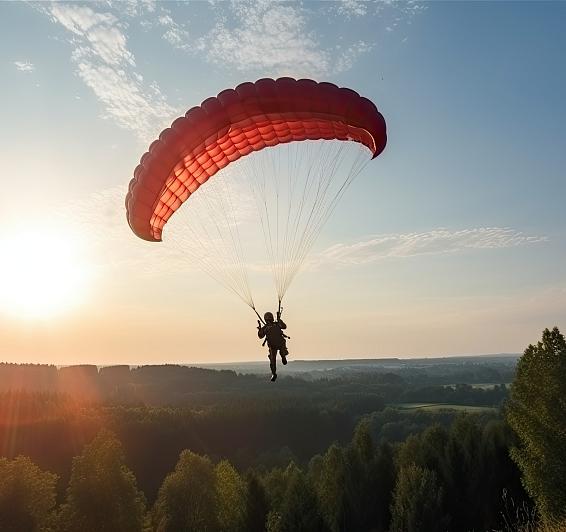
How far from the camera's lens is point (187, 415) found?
97.2 meters

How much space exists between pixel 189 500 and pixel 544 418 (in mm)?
26221

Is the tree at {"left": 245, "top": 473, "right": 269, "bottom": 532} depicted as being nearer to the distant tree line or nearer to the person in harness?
the distant tree line

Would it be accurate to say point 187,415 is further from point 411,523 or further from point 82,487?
point 411,523

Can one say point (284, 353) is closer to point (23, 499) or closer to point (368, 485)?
point (23, 499)

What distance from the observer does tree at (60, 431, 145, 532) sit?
31438mm

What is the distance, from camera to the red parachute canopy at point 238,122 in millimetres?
14828

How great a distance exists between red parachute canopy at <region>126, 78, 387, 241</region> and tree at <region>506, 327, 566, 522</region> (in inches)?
533

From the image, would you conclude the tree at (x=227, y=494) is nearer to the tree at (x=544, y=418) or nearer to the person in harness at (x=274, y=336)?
the tree at (x=544, y=418)

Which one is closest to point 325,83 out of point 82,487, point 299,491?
point 299,491

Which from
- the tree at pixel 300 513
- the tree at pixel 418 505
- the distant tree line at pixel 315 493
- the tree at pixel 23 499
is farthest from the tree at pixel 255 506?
the tree at pixel 23 499

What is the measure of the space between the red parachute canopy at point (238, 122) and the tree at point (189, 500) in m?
28.2

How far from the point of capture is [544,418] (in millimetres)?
22812

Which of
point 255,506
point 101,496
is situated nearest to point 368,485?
point 255,506

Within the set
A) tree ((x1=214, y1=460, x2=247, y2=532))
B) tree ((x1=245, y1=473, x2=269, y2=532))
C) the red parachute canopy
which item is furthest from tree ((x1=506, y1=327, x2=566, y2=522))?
tree ((x1=214, y1=460, x2=247, y2=532))
